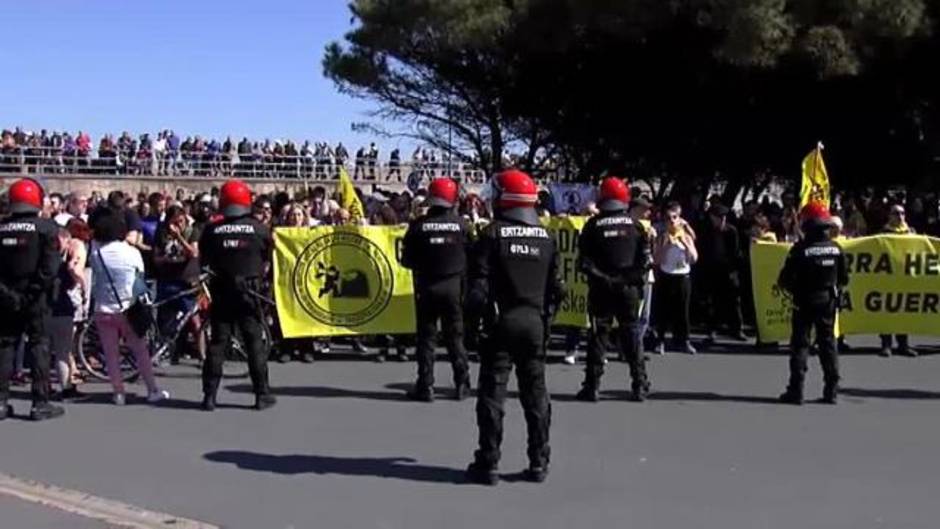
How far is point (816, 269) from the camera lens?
12.4 meters

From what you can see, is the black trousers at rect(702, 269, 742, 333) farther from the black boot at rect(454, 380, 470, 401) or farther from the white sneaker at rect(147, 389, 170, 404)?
the white sneaker at rect(147, 389, 170, 404)

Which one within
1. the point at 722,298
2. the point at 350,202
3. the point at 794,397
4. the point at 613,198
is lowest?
the point at 794,397

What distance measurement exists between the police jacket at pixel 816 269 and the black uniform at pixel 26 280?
256 inches

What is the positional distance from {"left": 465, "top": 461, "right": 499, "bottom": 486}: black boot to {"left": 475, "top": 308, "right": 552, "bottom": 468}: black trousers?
4 cm

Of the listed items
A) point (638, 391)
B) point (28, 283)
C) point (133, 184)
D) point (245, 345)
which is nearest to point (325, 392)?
point (245, 345)

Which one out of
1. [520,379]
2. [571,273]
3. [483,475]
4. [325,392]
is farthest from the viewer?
[571,273]

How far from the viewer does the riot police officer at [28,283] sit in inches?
444

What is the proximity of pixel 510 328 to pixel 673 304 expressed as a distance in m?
7.50

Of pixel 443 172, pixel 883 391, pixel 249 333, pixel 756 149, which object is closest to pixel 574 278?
pixel 883 391

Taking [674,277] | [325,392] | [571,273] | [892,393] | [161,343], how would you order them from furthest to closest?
[674,277] → [571,273] → [161,343] → [892,393] → [325,392]

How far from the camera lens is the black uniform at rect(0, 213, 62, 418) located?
11.3 metres

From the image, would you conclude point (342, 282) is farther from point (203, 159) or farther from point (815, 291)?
point (203, 159)

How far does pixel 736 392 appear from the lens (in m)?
13.4

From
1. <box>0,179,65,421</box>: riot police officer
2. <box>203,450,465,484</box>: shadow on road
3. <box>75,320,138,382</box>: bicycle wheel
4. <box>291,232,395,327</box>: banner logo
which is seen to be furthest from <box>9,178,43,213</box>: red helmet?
<box>291,232,395,327</box>: banner logo
